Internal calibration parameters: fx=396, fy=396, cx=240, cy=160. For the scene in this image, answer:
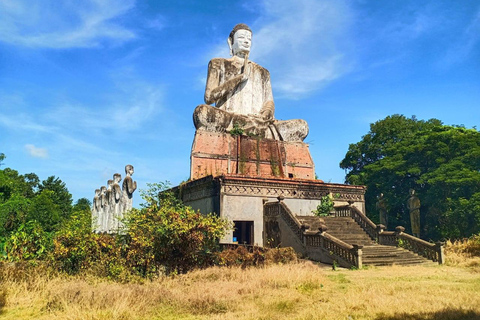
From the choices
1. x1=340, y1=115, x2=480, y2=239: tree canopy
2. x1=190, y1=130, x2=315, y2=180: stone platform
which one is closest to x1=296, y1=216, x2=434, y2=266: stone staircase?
x1=190, y1=130, x2=315, y2=180: stone platform

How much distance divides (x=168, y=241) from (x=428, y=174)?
25016 millimetres

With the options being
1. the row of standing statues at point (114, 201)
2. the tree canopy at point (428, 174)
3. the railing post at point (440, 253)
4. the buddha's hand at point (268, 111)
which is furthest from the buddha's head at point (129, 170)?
the tree canopy at point (428, 174)

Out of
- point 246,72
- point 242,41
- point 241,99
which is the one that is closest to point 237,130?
point 241,99

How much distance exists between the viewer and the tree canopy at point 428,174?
26.7 metres

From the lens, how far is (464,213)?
2578 cm

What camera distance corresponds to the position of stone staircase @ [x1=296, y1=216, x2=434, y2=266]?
1331cm

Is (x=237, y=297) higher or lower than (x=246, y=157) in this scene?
lower

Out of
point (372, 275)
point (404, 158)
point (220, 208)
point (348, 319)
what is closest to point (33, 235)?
point (220, 208)

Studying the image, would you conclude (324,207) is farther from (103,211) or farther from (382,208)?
(103,211)

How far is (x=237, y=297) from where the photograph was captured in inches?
288

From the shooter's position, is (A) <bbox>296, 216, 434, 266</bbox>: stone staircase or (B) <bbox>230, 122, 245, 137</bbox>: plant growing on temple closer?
(A) <bbox>296, 216, 434, 266</bbox>: stone staircase

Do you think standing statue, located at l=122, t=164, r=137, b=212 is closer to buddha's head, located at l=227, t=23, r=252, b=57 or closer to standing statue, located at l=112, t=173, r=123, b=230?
standing statue, located at l=112, t=173, r=123, b=230

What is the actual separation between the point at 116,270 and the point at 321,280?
469cm

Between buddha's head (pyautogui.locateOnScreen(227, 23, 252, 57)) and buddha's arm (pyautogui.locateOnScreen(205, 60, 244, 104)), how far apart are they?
64.4 inches
